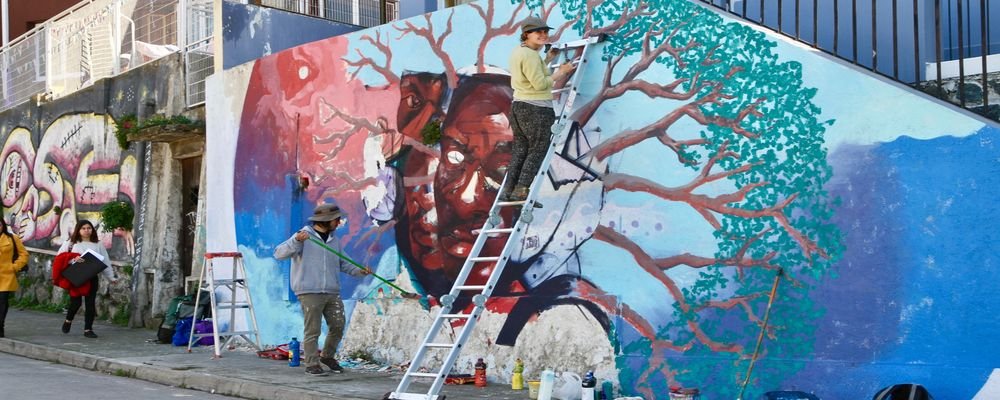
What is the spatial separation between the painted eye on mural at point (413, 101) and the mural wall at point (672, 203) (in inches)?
1.1

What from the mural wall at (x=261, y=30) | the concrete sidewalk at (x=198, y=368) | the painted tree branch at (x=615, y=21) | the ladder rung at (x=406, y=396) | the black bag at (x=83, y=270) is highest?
the mural wall at (x=261, y=30)

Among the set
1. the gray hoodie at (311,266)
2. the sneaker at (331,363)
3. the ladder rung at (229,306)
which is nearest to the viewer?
the gray hoodie at (311,266)

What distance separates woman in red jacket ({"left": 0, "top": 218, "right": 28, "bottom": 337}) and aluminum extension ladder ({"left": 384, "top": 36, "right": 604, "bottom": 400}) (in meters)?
7.42

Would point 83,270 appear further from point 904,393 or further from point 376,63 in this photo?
point 904,393

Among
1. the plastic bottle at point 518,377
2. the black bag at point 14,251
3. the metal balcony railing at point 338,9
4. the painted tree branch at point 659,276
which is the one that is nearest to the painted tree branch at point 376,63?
the painted tree branch at point 659,276

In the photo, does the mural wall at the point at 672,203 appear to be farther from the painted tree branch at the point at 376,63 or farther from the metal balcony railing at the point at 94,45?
the metal balcony railing at the point at 94,45

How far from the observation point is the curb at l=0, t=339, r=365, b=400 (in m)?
9.82

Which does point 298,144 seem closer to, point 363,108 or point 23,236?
point 363,108

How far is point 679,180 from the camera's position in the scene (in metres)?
8.92

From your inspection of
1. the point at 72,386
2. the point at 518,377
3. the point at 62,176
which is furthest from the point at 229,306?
the point at 62,176

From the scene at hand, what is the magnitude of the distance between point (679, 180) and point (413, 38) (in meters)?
3.73

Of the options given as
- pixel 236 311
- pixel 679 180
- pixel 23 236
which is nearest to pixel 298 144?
pixel 236 311

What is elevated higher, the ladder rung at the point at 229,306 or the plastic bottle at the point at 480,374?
the ladder rung at the point at 229,306

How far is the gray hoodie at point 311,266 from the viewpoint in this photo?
35.6 feet
